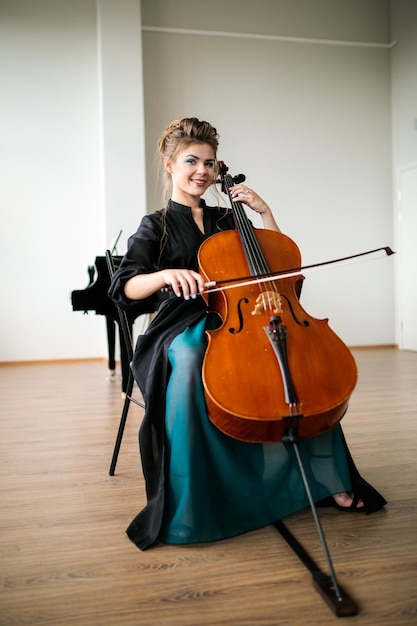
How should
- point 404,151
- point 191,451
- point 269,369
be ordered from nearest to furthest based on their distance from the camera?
point 269,369 < point 191,451 < point 404,151

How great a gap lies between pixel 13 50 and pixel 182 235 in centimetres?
459

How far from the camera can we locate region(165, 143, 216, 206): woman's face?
1.51 metres

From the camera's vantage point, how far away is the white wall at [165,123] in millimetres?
4980

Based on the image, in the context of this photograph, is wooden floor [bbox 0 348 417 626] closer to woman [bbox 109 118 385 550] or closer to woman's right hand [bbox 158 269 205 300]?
woman [bbox 109 118 385 550]

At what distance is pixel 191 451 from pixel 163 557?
24 centimetres

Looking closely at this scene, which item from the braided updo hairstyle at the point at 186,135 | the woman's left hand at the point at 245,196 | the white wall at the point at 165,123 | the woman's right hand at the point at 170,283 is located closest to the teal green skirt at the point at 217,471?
the woman's right hand at the point at 170,283

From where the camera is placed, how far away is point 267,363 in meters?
1.10

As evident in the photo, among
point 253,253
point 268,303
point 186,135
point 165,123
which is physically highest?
point 165,123

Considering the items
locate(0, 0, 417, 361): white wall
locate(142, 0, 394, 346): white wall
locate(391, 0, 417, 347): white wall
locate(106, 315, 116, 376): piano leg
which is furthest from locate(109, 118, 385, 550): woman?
locate(391, 0, 417, 347): white wall

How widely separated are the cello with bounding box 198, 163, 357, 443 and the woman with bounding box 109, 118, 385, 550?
0.32 feet

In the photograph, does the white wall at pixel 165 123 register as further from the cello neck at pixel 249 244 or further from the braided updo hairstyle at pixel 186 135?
the cello neck at pixel 249 244

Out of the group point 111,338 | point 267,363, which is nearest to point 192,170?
point 267,363

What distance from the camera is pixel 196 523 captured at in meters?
1.20

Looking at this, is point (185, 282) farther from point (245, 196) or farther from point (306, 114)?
point (306, 114)
